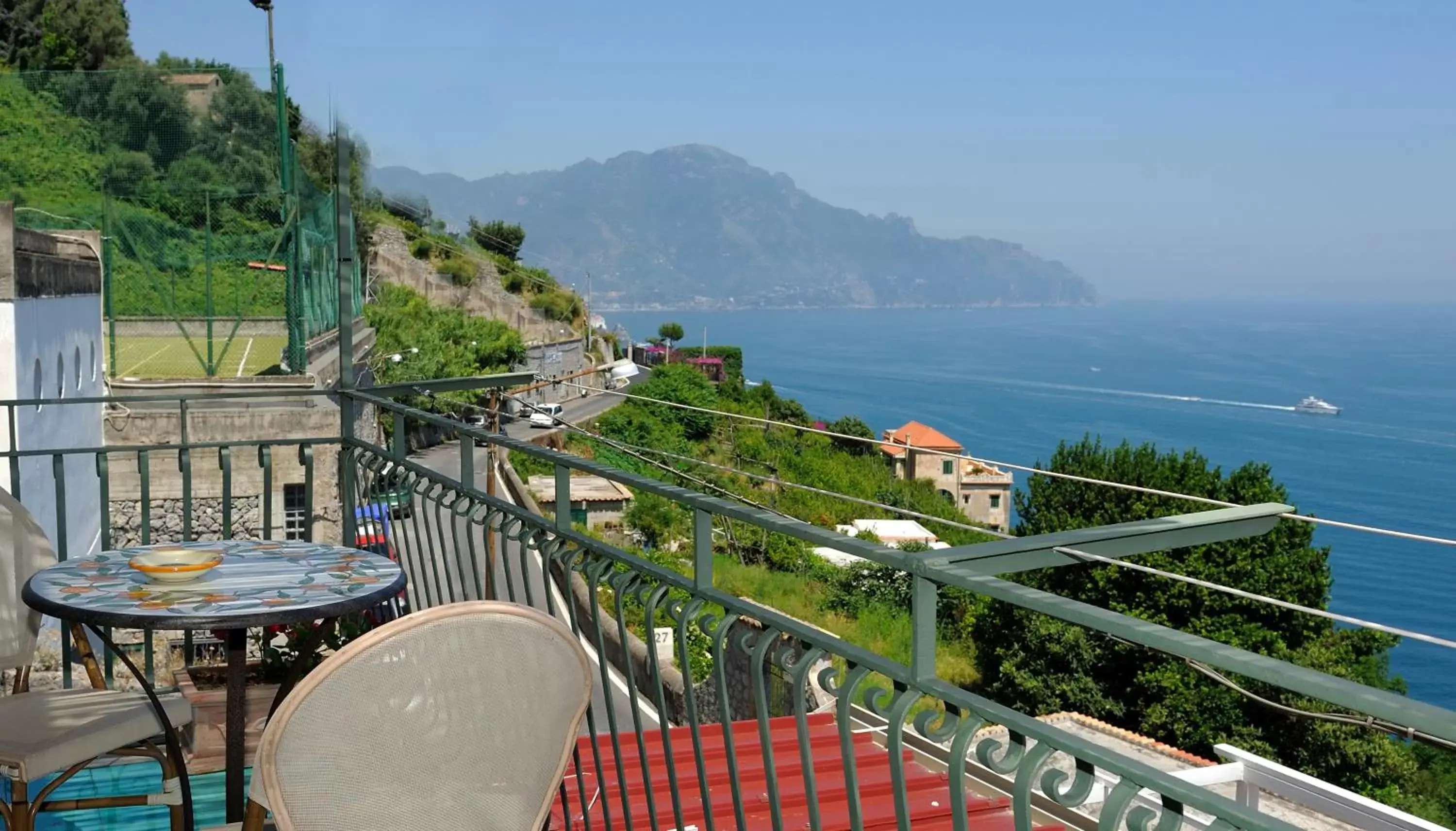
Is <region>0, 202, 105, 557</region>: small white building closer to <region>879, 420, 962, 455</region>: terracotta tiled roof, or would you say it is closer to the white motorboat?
<region>879, 420, 962, 455</region>: terracotta tiled roof

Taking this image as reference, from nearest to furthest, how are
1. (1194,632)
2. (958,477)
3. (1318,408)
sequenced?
(1194,632), (958,477), (1318,408)

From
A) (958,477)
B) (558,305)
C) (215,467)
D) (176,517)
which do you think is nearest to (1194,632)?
(215,467)

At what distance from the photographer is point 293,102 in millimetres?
37188

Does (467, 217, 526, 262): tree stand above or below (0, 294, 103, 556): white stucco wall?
above

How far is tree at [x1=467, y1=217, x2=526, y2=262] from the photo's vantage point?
184ft

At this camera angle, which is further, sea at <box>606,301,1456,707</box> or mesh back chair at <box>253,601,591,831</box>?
sea at <box>606,301,1456,707</box>

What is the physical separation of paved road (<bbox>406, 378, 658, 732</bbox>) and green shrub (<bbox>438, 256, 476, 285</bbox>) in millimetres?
6194

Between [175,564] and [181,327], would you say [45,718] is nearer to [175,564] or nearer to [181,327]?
[175,564]

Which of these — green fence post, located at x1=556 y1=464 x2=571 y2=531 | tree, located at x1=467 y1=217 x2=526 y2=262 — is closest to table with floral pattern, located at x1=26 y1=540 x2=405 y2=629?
green fence post, located at x1=556 y1=464 x2=571 y2=531

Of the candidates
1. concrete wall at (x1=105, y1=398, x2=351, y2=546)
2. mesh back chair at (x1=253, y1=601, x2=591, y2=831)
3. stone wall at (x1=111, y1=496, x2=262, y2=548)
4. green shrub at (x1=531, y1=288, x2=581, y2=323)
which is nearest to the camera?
mesh back chair at (x1=253, y1=601, x2=591, y2=831)

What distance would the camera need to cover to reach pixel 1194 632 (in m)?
25.9

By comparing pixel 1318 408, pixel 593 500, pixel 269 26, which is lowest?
pixel 1318 408

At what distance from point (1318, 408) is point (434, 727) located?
427ft

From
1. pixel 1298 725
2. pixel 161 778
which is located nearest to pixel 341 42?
pixel 161 778
